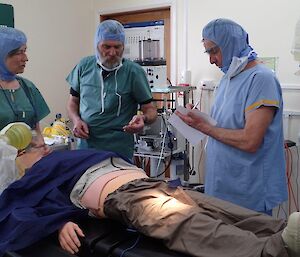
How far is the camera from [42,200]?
1.46 m

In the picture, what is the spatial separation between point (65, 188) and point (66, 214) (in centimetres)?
20

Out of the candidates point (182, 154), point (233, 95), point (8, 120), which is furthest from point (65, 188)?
point (182, 154)

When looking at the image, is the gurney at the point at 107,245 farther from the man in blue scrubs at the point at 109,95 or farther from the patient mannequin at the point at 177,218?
the man in blue scrubs at the point at 109,95

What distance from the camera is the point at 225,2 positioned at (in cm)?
307

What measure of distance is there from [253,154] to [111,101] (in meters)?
0.90

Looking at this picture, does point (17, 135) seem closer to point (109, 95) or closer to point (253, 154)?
point (109, 95)

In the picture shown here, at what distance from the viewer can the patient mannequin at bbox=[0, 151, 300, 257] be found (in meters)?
1.03

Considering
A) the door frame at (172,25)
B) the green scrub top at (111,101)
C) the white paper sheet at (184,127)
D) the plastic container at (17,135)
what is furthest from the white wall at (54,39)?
the white paper sheet at (184,127)

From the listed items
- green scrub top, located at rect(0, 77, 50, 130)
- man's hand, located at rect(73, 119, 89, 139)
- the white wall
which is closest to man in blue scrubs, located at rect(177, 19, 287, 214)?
man's hand, located at rect(73, 119, 89, 139)

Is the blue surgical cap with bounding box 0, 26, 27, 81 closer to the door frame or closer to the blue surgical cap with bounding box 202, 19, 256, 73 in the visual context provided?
the blue surgical cap with bounding box 202, 19, 256, 73

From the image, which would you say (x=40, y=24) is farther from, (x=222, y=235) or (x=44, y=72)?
(x=222, y=235)

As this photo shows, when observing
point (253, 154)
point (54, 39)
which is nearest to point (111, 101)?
point (253, 154)

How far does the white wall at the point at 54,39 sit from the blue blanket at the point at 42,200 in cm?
209

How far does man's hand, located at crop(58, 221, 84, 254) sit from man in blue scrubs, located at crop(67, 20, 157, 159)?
0.79 m
